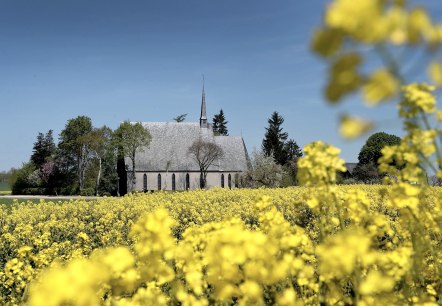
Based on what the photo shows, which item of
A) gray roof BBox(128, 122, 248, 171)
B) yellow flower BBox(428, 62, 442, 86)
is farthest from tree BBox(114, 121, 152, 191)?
yellow flower BBox(428, 62, 442, 86)

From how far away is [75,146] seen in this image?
6425 cm

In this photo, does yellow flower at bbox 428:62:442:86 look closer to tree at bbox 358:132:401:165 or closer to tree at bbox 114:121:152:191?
tree at bbox 114:121:152:191

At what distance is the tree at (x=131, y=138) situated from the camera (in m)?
54.5

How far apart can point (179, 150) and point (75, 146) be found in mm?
17998

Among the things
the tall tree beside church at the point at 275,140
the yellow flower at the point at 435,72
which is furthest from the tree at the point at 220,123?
the yellow flower at the point at 435,72

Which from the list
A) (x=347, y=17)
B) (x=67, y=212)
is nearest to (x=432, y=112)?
(x=347, y=17)

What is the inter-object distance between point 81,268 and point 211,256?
0.60 metres

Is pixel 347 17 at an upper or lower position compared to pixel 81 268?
upper

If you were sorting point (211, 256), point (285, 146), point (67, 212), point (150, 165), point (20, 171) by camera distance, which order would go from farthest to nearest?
point (285, 146) → point (20, 171) → point (150, 165) → point (67, 212) → point (211, 256)

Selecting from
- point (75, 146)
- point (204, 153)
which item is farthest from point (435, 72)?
point (75, 146)

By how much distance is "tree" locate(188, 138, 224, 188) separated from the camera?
55500 mm

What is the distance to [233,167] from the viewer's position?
57.9 meters

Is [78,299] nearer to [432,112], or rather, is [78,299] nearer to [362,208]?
[432,112]

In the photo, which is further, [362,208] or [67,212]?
[67,212]
